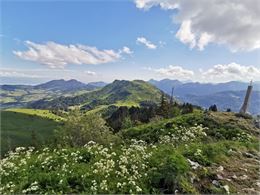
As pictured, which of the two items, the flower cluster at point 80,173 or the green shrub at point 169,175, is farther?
the green shrub at point 169,175

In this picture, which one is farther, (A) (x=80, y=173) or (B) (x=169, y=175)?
(A) (x=80, y=173)

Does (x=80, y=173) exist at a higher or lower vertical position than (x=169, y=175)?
lower

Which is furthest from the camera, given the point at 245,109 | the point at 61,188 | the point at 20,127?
the point at 20,127

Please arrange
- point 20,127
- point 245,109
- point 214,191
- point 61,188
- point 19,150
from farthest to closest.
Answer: point 20,127 < point 245,109 < point 19,150 < point 214,191 < point 61,188

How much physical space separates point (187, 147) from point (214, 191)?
3.21m

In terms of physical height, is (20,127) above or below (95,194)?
below

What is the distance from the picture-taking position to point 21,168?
32.8 ft

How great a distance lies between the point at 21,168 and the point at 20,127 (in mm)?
195627

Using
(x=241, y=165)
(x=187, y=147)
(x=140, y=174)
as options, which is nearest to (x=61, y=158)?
(x=140, y=174)

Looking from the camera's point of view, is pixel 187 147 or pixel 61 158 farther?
pixel 187 147

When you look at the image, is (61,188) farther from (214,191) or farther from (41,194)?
(214,191)

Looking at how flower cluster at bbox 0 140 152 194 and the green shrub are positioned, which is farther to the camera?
the green shrub

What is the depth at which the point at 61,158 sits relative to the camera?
1051 centimetres

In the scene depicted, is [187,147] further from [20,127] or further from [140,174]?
[20,127]
